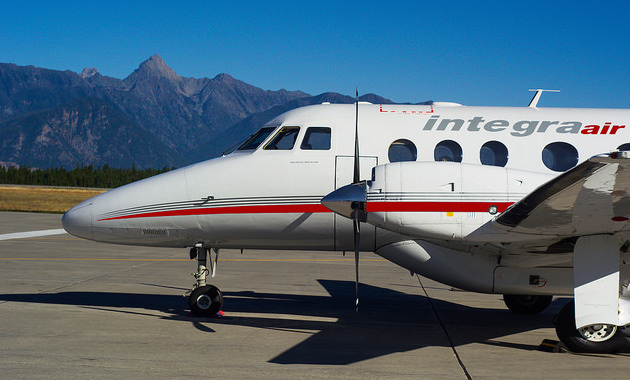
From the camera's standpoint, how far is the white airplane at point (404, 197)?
25.6ft

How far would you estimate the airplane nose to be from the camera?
9977 millimetres

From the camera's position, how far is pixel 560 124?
962cm

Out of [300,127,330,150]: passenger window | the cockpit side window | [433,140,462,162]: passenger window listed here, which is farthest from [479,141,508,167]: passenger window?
the cockpit side window

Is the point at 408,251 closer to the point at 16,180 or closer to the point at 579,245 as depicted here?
the point at 579,245

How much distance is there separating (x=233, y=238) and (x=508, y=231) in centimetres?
431

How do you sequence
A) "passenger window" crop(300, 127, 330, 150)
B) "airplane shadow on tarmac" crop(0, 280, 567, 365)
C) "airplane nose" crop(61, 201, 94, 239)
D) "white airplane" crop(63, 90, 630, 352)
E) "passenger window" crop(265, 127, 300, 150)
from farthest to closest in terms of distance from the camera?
"airplane nose" crop(61, 201, 94, 239) → "passenger window" crop(265, 127, 300, 150) → "passenger window" crop(300, 127, 330, 150) → "airplane shadow on tarmac" crop(0, 280, 567, 365) → "white airplane" crop(63, 90, 630, 352)

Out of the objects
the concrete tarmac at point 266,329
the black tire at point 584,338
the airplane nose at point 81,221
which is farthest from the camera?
the airplane nose at point 81,221

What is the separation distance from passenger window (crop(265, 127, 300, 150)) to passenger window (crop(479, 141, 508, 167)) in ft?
9.60

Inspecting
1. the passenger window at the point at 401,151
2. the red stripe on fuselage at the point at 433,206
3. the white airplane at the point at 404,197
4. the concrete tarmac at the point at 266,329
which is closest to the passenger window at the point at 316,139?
the white airplane at the point at 404,197

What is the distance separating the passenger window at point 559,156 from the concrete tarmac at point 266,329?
2.62 metres

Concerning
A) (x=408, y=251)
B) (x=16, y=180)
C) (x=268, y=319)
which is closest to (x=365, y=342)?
(x=408, y=251)

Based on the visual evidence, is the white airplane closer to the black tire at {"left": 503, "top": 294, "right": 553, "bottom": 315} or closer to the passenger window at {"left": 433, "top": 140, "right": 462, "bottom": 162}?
the passenger window at {"left": 433, "top": 140, "right": 462, "bottom": 162}

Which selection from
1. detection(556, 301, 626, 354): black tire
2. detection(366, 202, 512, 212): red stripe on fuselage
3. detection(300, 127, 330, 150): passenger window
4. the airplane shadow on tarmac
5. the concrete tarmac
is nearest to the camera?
the concrete tarmac

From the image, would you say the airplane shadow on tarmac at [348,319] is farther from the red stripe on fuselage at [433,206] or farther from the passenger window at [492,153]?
the passenger window at [492,153]
